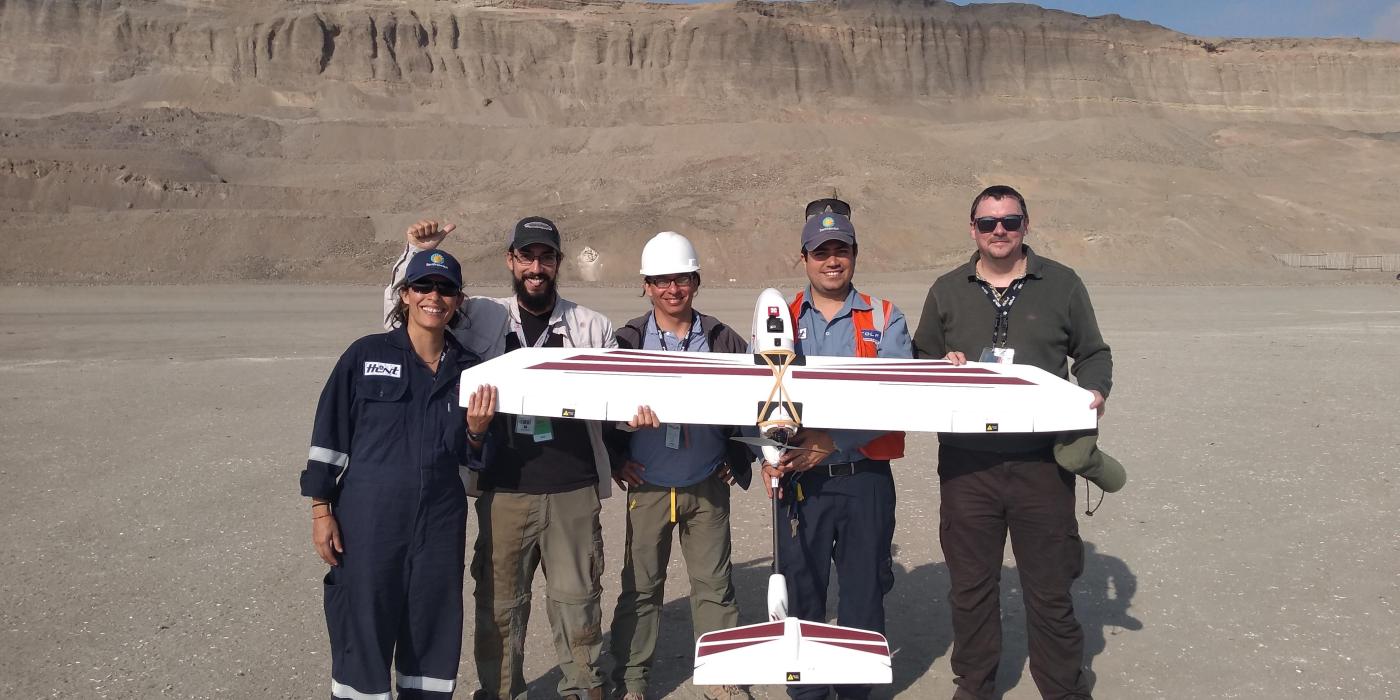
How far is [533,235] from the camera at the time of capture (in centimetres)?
465

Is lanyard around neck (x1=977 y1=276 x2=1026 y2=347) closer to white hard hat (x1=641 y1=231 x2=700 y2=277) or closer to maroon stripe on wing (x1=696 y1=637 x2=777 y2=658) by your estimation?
white hard hat (x1=641 y1=231 x2=700 y2=277)

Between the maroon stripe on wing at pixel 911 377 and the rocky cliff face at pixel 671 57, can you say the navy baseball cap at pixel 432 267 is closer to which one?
the maroon stripe on wing at pixel 911 377

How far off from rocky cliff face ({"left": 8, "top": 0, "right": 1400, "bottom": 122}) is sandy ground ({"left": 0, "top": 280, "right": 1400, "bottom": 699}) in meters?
68.1

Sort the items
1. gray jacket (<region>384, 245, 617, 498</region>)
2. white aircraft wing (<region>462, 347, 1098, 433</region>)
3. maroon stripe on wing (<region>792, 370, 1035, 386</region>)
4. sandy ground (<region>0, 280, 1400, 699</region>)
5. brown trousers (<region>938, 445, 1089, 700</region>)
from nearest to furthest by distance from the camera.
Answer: white aircraft wing (<region>462, 347, 1098, 433</region>) < maroon stripe on wing (<region>792, 370, 1035, 386</region>) < brown trousers (<region>938, 445, 1089, 700</region>) < gray jacket (<region>384, 245, 617, 498</region>) < sandy ground (<region>0, 280, 1400, 699</region>)

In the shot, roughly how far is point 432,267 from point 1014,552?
2.92 m

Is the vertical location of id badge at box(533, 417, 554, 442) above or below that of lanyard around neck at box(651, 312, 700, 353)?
below

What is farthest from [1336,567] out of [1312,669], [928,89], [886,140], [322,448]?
[928,89]

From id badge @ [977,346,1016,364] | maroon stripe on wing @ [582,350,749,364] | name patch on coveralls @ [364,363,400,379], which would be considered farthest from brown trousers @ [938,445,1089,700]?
name patch on coveralls @ [364,363,400,379]

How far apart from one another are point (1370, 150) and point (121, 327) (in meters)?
70.7

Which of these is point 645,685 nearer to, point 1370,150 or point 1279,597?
point 1279,597

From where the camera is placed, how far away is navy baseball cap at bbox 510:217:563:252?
15.2ft

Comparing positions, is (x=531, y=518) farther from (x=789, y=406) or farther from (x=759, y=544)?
(x=759, y=544)

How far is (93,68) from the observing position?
8119 centimetres

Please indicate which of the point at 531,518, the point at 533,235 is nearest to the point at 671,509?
the point at 531,518
